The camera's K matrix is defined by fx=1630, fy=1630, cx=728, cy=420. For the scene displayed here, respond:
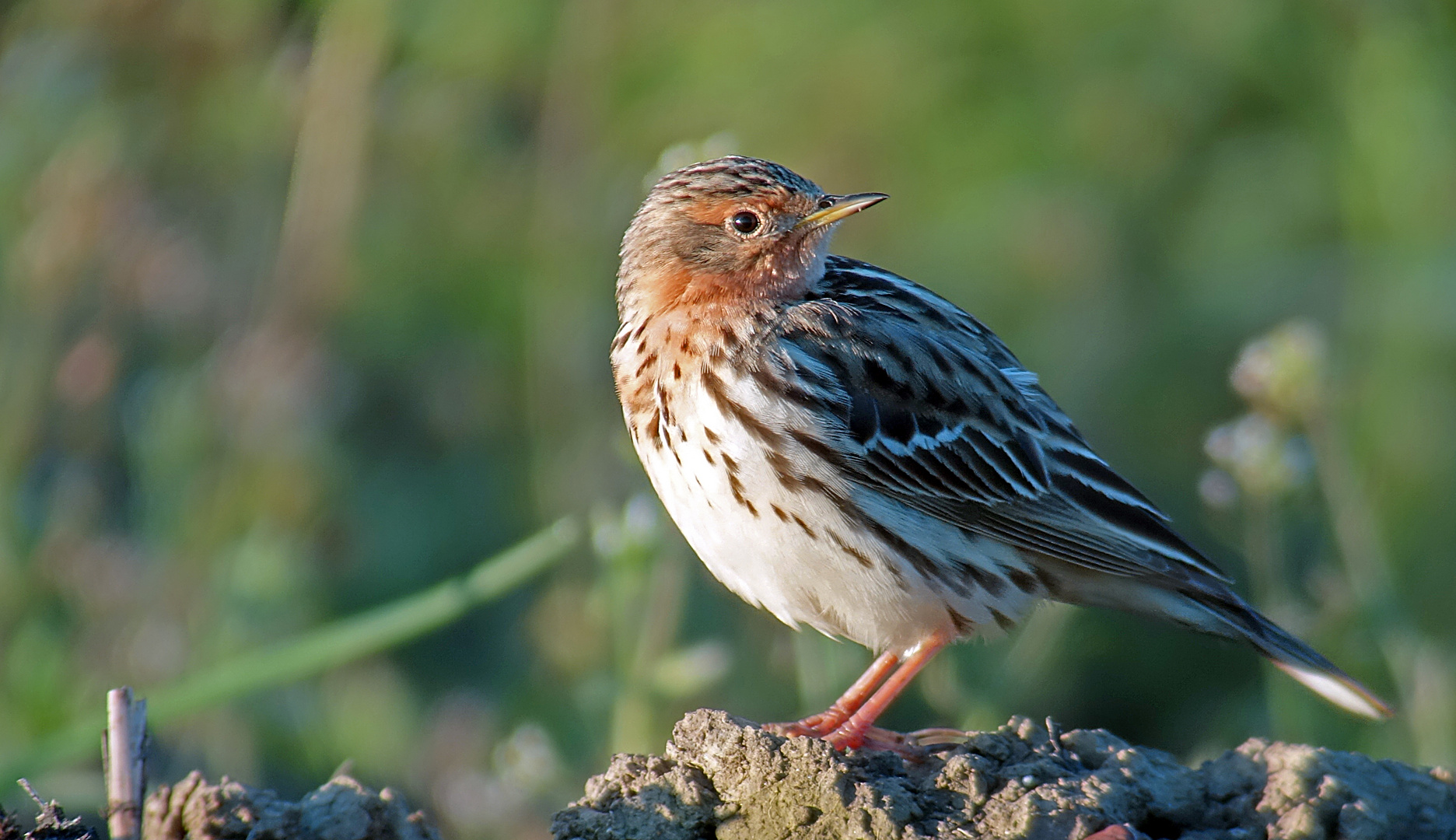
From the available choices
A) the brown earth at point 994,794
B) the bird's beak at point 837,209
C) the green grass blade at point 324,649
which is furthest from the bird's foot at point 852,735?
the bird's beak at point 837,209

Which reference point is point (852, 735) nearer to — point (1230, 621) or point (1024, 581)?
point (1024, 581)

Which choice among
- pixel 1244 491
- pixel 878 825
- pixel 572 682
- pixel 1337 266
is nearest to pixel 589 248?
pixel 572 682

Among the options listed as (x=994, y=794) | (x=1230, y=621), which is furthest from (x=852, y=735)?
(x=1230, y=621)

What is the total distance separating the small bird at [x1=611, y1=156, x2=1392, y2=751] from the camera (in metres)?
4.94

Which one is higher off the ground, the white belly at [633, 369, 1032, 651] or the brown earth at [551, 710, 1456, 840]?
the white belly at [633, 369, 1032, 651]

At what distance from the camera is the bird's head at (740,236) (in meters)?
5.46

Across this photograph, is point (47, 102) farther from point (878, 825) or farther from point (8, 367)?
point (878, 825)

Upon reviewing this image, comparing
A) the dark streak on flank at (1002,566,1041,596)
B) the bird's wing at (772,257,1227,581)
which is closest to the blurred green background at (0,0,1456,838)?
the dark streak on flank at (1002,566,1041,596)

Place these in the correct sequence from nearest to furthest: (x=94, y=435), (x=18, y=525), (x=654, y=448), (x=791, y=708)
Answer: (x=654, y=448), (x=18, y=525), (x=791, y=708), (x=94, y=435)

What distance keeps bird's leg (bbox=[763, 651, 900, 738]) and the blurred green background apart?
34 centimetres

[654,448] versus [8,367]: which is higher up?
[8,367]

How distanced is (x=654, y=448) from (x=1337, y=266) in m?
5.86

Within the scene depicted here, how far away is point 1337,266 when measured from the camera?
31.1 feet

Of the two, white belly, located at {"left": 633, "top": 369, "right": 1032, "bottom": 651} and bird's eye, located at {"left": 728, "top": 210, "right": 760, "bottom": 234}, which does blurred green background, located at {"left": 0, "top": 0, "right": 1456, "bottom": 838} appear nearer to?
white belly, located at {"left": 633, "top": 369, "right": 1032, "bottom": 651}
